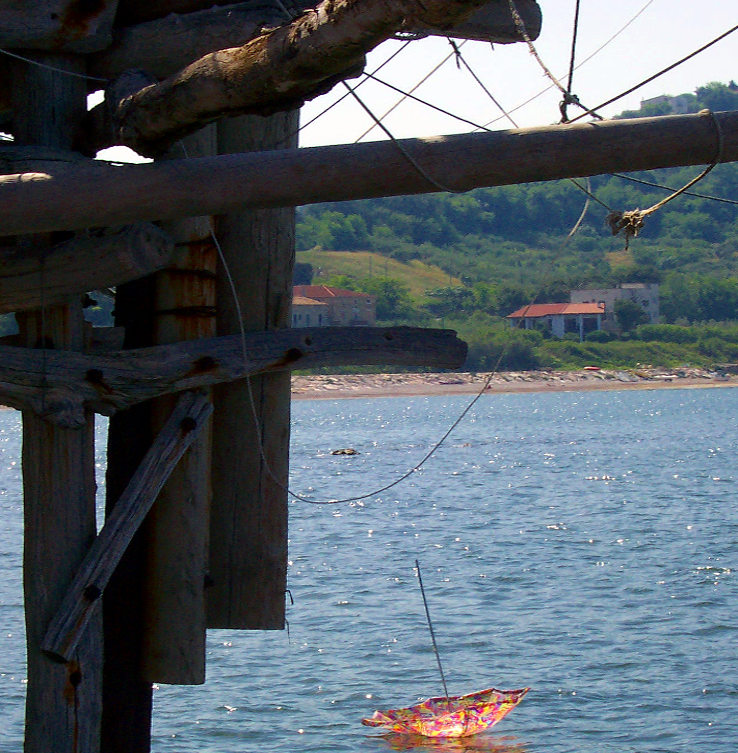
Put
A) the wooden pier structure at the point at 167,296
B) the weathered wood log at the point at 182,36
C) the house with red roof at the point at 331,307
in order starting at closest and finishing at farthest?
the wooden pier structure at the point at 167,296 → the weathered wood log at the point at 182,36 → the house with red roof at the point at 331,307

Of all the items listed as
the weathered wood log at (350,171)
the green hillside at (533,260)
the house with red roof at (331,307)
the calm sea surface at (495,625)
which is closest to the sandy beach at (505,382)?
the green hillside at (533,260)

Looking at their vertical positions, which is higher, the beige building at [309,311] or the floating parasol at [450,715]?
the beige building at [309,311]

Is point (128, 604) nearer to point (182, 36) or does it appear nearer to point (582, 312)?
point (182, 36)

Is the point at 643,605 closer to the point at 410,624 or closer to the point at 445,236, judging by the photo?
the point at 410,624

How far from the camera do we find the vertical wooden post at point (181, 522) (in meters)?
5.49

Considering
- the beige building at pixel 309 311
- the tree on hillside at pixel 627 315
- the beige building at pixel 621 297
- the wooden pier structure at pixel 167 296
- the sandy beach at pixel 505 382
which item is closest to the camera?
the wooden pier structure at pixel 167 296

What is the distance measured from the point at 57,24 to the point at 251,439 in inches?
78.6

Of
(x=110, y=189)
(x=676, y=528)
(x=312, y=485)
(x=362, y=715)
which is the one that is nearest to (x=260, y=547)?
(x=110, y=189)

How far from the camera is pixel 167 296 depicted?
5574 millimetres

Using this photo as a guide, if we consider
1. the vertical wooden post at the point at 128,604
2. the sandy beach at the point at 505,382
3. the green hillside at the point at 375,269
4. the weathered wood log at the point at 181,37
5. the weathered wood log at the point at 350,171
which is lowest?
the sandy beach at the point at 505,382

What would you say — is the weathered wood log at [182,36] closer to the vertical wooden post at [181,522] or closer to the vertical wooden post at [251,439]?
the vertical wooden post at [181,522]

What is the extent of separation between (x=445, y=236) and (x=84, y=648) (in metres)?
192

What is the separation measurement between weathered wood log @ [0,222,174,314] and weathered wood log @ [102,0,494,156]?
0.43 meters

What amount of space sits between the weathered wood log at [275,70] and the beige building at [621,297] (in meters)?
133
